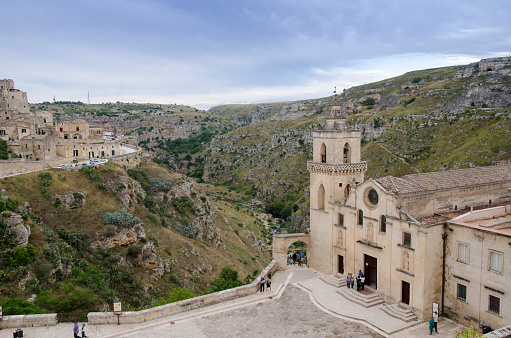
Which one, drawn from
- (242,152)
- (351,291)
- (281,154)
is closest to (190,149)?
(242,152)

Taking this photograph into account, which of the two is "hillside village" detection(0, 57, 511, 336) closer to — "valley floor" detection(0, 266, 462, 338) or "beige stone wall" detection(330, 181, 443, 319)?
"beige stone wall" detection(330, 181, 443, 319)

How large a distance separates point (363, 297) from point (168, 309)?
11.3 meters

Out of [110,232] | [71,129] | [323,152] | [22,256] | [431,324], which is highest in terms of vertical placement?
[71,129]

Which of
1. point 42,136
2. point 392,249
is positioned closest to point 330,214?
point 392,249

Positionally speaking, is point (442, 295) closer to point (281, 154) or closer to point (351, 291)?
point (351, 291)

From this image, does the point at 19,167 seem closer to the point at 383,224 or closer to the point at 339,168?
the point at 339,168

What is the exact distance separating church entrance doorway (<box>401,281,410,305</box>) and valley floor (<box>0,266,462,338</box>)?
66.3 inches

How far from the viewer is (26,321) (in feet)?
59.9

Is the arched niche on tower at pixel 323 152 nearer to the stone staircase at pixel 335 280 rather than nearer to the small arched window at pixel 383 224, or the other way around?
the small arched window at pixel 383 224

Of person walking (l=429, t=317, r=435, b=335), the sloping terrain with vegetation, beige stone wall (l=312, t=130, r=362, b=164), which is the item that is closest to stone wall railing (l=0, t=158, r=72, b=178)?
the sloping terrain with vegetation

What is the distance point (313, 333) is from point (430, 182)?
39.4 feet

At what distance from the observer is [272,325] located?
63.4 feet

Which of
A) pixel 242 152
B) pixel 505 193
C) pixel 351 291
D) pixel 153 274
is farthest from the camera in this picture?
pixel 242 152

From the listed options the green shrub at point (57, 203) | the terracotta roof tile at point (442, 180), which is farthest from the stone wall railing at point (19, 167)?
the terracotta roof tile at point (442, 180)
